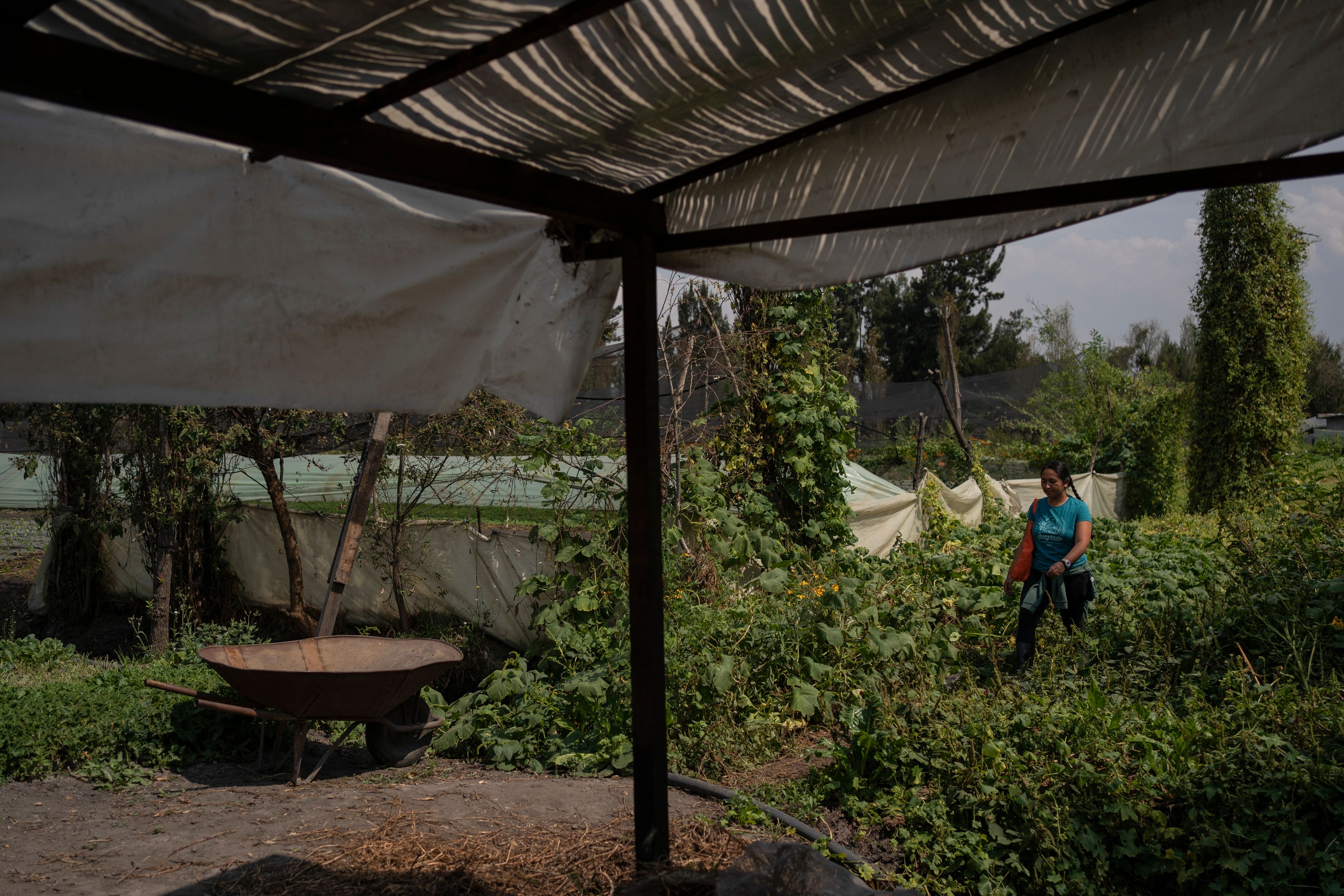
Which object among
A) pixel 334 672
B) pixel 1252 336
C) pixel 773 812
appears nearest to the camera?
pixel 773 812

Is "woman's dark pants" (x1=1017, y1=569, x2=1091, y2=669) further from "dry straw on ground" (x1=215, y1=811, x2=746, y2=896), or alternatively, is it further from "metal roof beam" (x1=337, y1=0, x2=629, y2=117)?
"metal roof beam" (x1=337, y1=0, x2=629, y2=117)

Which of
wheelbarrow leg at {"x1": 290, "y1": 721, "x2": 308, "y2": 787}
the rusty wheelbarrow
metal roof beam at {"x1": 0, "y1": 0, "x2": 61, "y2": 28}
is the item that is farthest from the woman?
metal roof beam at {"x1": 0, "y1": 0, "x2": 61, "y2": 28}

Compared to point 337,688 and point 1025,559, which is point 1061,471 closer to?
point 1025,559

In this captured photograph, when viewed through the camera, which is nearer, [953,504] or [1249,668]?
[1249,668]

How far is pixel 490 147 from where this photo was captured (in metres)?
Answer: 2.32

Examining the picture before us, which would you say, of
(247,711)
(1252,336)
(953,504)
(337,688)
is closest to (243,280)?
(337,688)

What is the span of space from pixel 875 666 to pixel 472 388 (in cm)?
352

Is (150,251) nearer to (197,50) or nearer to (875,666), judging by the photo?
(197,50)

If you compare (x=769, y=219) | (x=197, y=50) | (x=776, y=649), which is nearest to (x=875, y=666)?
(x=776, y=649)

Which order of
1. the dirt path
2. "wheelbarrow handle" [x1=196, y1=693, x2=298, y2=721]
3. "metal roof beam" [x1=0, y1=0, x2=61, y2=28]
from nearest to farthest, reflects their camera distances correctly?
"metal roof beam" [x1=0, y1=0, x2=61, y2=28], the dirt path, "wheelbarrow handle" [x1=196, y1=693, x2=298, y2=721]

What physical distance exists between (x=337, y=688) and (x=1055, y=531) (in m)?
4.49

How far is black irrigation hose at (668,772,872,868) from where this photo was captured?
349 cm

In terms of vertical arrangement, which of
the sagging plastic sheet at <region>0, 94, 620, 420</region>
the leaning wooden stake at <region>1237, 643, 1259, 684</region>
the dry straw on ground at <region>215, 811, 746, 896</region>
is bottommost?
the dry straw on ground at <region>215, 811, 746, 896</region>

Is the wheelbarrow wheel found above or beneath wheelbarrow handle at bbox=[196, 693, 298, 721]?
beneath
